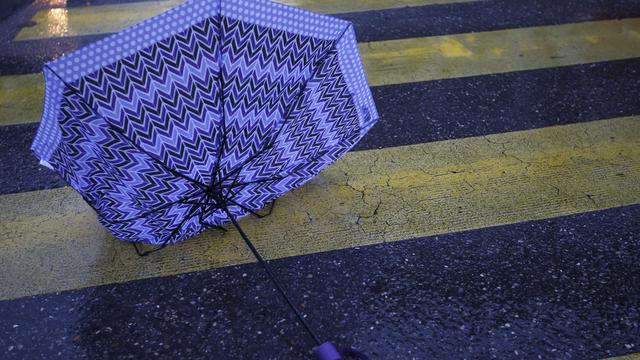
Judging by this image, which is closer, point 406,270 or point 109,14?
point 406,270

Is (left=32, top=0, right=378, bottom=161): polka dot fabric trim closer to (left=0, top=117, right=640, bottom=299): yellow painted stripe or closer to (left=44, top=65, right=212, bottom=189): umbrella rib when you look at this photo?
(left=44, top=65, right=212, bottom=189): umbrella rib

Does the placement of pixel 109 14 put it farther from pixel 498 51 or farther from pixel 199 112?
pixel 199 112

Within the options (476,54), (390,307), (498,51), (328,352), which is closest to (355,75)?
(390,307)

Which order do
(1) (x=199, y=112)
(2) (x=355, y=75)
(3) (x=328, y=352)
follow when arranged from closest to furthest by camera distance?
(3) (x=328, y=352)
(1) (x=199, y=112)
(2) (x=355, y=75)

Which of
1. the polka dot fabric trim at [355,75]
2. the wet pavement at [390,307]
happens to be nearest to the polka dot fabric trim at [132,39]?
the polka dot fabric trim at [355,75]

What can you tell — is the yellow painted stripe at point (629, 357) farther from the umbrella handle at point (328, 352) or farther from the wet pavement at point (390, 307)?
the umbrella handle at point (328, 352)

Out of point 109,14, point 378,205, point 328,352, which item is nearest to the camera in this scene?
point 328,352

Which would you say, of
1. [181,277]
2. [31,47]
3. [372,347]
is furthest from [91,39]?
[372,347]

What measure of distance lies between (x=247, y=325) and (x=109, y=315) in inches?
22.2

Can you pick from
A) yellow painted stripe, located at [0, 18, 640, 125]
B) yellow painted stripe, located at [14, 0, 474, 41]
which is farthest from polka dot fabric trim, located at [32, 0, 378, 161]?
yellow painted stripe, located at [14, 0, 474, 41]

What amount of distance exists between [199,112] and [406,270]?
1101mm

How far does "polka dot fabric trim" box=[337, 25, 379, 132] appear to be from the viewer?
103 inches

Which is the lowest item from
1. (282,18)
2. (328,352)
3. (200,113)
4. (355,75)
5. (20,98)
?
(328,352)

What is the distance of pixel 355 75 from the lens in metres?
2.71
